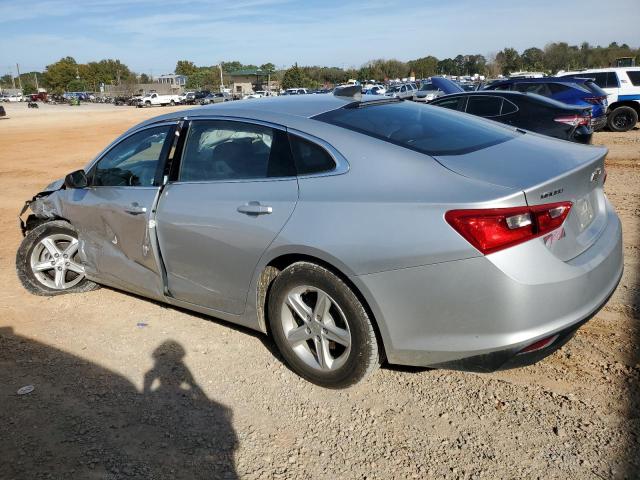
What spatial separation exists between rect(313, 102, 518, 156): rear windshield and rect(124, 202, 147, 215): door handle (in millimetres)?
1460

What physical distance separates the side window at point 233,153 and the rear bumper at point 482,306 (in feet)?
3.23

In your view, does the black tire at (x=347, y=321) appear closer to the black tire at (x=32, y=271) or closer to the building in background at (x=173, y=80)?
the black tire at (x=32, y=271)

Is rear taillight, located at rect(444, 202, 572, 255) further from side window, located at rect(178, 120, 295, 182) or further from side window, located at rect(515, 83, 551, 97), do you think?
side window, located at rect(515, 83, 551, 97)

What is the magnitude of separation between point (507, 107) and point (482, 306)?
26.4 feet

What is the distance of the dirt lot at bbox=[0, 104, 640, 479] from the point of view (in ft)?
8.52

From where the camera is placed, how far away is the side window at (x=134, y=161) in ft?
13.1

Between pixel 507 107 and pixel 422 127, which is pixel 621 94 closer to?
pixel 507 107

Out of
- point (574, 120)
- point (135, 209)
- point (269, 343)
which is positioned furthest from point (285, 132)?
point (574, 120)

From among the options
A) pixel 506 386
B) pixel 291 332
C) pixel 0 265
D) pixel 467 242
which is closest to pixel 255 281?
pixel 291 332

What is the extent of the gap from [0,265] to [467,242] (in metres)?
5.32

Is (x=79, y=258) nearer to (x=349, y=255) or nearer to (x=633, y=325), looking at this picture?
(x=349, y=255)

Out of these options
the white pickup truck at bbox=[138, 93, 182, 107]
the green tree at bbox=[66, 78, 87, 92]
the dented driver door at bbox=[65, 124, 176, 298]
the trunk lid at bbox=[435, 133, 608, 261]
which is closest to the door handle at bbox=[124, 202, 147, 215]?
the dented driver door at bbox=[65, 124, 176, 298]

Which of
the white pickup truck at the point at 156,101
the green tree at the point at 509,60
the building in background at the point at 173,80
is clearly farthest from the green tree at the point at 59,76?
the green tree at the point at 509,60

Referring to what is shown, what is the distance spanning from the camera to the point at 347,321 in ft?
9.57
